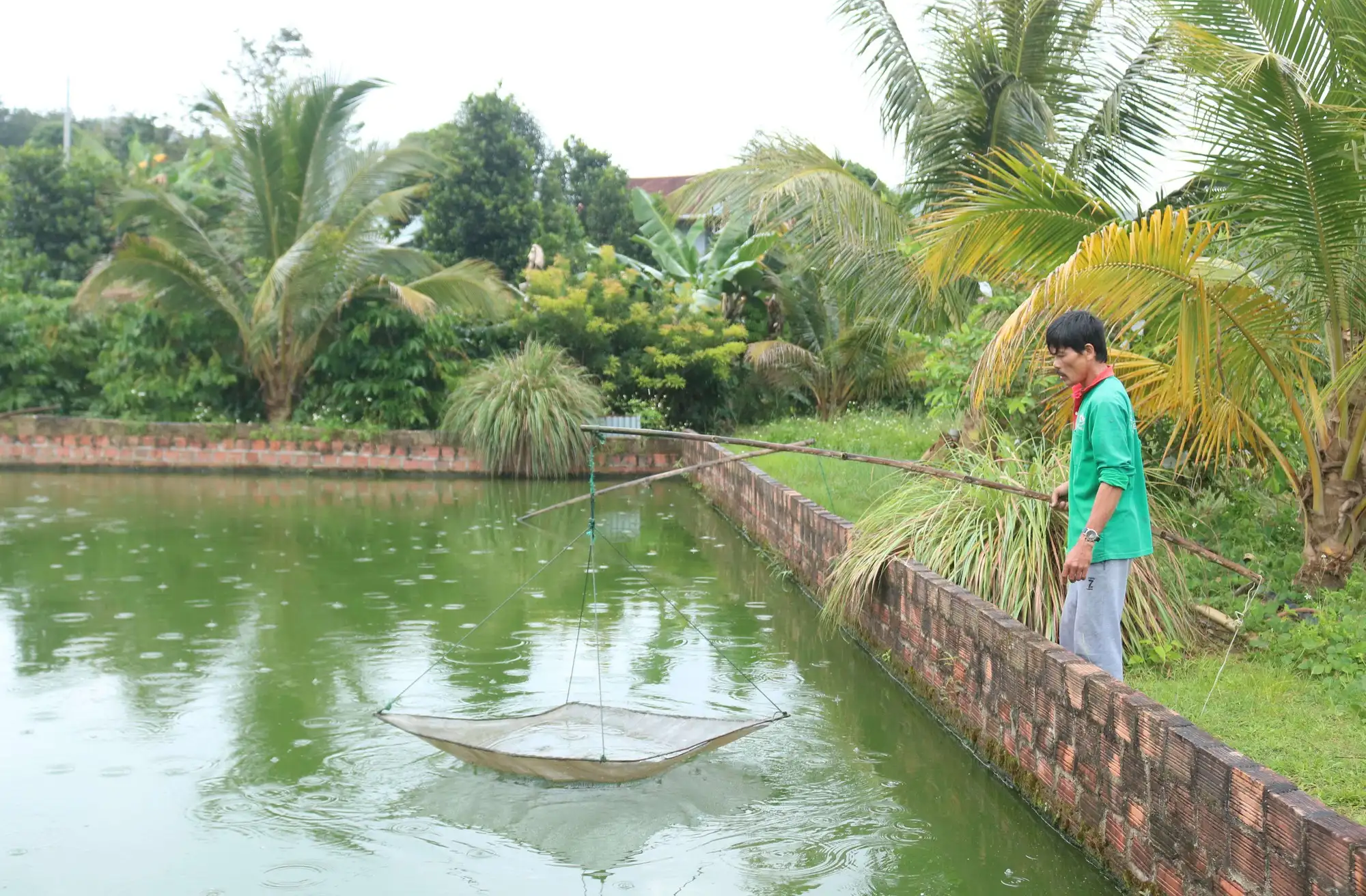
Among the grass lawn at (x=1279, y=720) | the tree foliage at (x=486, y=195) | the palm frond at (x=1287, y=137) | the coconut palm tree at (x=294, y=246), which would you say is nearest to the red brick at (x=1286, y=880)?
the grass lawn at (x=1279, y=720)

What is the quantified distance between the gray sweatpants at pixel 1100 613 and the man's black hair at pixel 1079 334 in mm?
819

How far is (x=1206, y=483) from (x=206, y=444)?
1402 cm

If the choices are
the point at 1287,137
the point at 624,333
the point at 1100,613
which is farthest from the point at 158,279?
the point at 1100,613

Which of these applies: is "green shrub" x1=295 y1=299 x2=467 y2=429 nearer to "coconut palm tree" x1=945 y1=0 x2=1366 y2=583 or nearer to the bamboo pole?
the bamboo pole

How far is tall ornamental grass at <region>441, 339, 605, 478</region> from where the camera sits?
17.3 m

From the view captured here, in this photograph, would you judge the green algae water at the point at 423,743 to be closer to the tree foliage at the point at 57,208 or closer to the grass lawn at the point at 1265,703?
the grass lawn at the point at 1265,703

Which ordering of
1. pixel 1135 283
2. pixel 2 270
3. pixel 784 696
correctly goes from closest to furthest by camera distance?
pixel 1135 283 → pixel 784 696 → pixel 2 270

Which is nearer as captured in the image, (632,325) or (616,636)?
A: (616,636)

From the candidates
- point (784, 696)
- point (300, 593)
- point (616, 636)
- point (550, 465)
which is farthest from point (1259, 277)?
point (550, 465)

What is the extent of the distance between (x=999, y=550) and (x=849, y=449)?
7169mm

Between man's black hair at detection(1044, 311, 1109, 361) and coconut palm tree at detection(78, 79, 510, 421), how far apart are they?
1432cm

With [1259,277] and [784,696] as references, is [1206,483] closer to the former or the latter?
[1259,277]

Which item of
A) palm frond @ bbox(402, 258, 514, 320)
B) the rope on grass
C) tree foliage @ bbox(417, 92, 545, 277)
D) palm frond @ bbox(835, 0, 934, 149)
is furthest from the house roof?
the rope on grass

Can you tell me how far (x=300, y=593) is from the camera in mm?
10016
